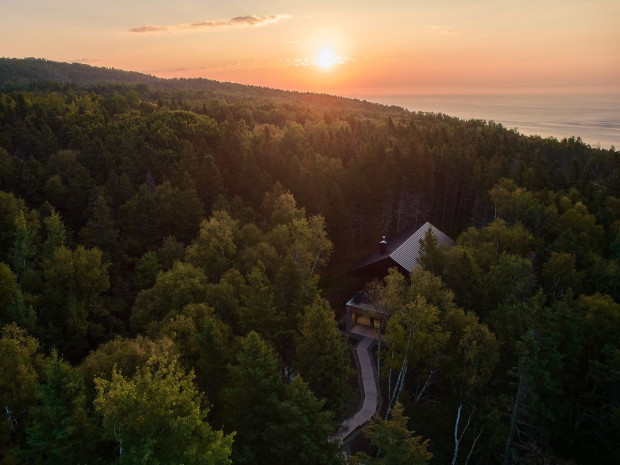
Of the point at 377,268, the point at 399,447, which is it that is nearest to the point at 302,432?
the point at 399,447

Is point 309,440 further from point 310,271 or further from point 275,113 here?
point 275,113

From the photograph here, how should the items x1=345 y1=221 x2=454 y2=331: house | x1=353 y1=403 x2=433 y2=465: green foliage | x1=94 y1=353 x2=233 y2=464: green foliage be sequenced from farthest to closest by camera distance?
x1=345 y1=221 x2=454 y2=331: house < x1=353 y1=403 x2=433 y2=465: green foliage < x1=94 y1=353 x2=233 y2=464: green foliage

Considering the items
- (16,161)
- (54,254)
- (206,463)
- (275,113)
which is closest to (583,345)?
(206,463)

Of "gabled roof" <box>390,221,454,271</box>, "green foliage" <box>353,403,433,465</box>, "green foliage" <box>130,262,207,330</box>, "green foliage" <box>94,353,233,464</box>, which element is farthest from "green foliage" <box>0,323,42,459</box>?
"gabled roof" <box>390,221,454,271</box>

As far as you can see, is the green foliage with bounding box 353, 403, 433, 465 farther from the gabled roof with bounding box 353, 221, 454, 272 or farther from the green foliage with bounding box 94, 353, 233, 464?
the gabled roof with bounding box 353, 221, 454, 272

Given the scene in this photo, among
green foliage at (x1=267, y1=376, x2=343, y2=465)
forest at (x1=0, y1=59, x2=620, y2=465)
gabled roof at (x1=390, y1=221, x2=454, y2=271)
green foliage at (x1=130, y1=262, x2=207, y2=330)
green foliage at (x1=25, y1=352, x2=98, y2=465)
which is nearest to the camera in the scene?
green foliage at (x1=25, y1=352, x2=98, y2=465)

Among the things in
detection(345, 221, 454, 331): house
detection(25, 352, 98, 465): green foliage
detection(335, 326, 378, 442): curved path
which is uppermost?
detection(25, 352, 98, 465): green foliage

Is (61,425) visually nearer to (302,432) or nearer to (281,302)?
(302,432)
